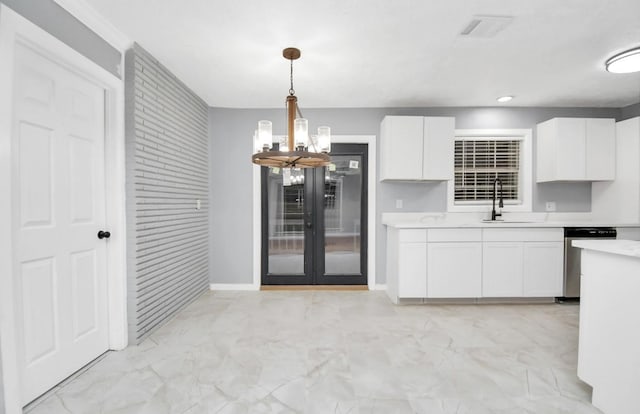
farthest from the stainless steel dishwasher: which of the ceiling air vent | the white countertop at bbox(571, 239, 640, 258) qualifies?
the ceiling air vent

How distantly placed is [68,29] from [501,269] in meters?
4.43

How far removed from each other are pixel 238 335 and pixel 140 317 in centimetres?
83

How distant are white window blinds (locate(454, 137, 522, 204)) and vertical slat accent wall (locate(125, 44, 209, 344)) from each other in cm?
346

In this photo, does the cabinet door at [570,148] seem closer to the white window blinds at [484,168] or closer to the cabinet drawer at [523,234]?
the white window blinds at [484,168]

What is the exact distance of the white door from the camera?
5.62 feet

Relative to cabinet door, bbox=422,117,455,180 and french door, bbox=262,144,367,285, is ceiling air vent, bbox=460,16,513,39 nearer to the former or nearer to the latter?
cabinet door, bbox=422,117,455,180

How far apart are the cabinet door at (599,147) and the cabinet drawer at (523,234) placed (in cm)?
95

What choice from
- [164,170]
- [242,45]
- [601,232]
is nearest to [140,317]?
[164,170]

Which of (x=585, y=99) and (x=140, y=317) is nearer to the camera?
(x=140, y=317)

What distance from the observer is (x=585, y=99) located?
12.3 ft

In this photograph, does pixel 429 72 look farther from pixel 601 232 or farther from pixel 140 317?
pixel 140 317

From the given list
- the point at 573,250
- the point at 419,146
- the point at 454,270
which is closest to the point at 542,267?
the point at 573,250

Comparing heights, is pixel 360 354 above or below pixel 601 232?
below

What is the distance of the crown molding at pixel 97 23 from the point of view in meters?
1.93
